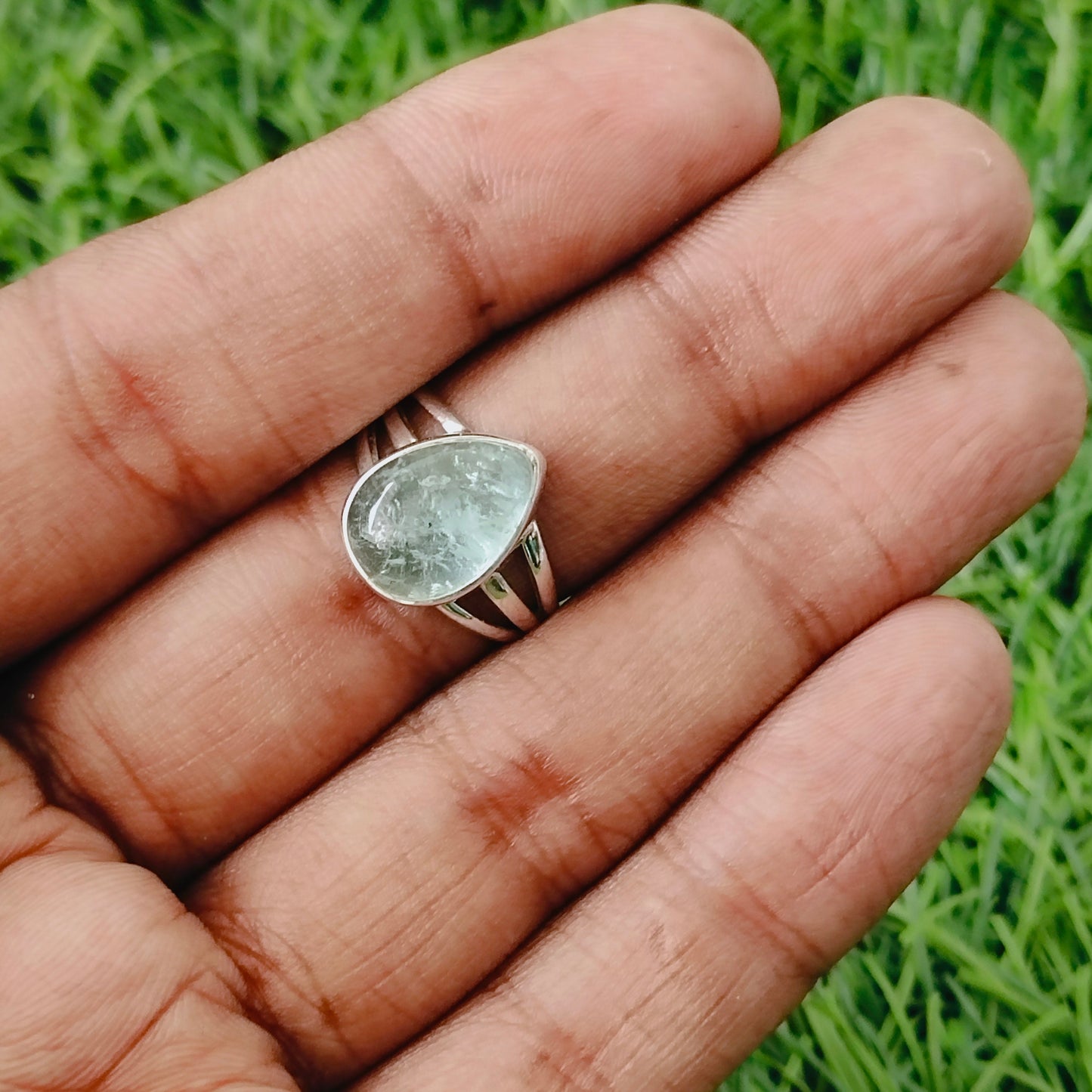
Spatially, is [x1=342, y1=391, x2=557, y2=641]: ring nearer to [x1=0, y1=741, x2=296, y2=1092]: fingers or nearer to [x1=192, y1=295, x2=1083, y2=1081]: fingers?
[x1=192, y1=295, x2=1083, y2=1081]: fingers

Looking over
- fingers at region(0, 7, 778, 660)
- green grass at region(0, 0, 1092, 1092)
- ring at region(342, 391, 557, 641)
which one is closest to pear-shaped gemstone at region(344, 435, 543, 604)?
ring at region(342, 391, 557, 641)

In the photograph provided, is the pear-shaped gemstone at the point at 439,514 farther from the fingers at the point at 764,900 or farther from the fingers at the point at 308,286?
the fingers at the point at 764,900

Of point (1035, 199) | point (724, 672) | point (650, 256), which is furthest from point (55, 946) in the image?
point (1035, 199)

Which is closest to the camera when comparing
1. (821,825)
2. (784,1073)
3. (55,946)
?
(55,946)

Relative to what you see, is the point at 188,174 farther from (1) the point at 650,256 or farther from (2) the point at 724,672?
(2) the point at 724,672

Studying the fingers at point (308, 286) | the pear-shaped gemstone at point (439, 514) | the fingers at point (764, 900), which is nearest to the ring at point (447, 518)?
the pear-shaped gemstone at point (439, 514)

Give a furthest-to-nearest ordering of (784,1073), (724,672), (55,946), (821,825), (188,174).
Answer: (188,174) → (784,1073) → (724,672) → (821,825) → (55,946)

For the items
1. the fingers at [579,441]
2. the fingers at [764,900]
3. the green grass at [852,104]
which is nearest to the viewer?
the fingers at [764,900]
